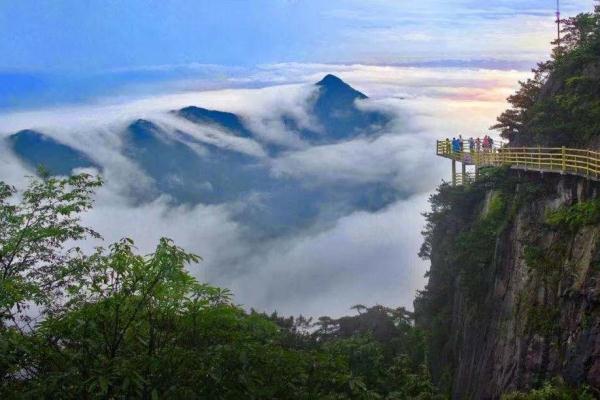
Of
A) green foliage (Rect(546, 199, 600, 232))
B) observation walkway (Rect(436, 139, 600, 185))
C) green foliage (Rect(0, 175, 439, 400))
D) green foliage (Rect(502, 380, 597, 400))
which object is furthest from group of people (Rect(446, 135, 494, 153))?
green foliage (Rect(0, 175, 439, 400))

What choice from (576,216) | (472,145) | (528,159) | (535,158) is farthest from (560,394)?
(472,145)

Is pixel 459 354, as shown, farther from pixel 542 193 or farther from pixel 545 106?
pixel 545 106

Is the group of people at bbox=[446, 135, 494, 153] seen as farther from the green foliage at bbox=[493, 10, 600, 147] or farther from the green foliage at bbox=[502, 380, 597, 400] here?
the green foliage at bbox=[502, 380, 597, 400]

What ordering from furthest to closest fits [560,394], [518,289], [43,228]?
[518,289] < [560,394] < [43,228]

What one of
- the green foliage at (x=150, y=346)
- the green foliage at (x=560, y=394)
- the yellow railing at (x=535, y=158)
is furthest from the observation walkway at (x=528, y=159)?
the green foliage at (x=150, y=346)

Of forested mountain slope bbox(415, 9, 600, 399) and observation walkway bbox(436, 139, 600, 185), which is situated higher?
observation walkway bbox(436, 139, 600, 185)

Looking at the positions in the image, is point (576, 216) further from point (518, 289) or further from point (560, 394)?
point (560, 394)

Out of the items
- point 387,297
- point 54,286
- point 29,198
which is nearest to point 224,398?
point 54,286
